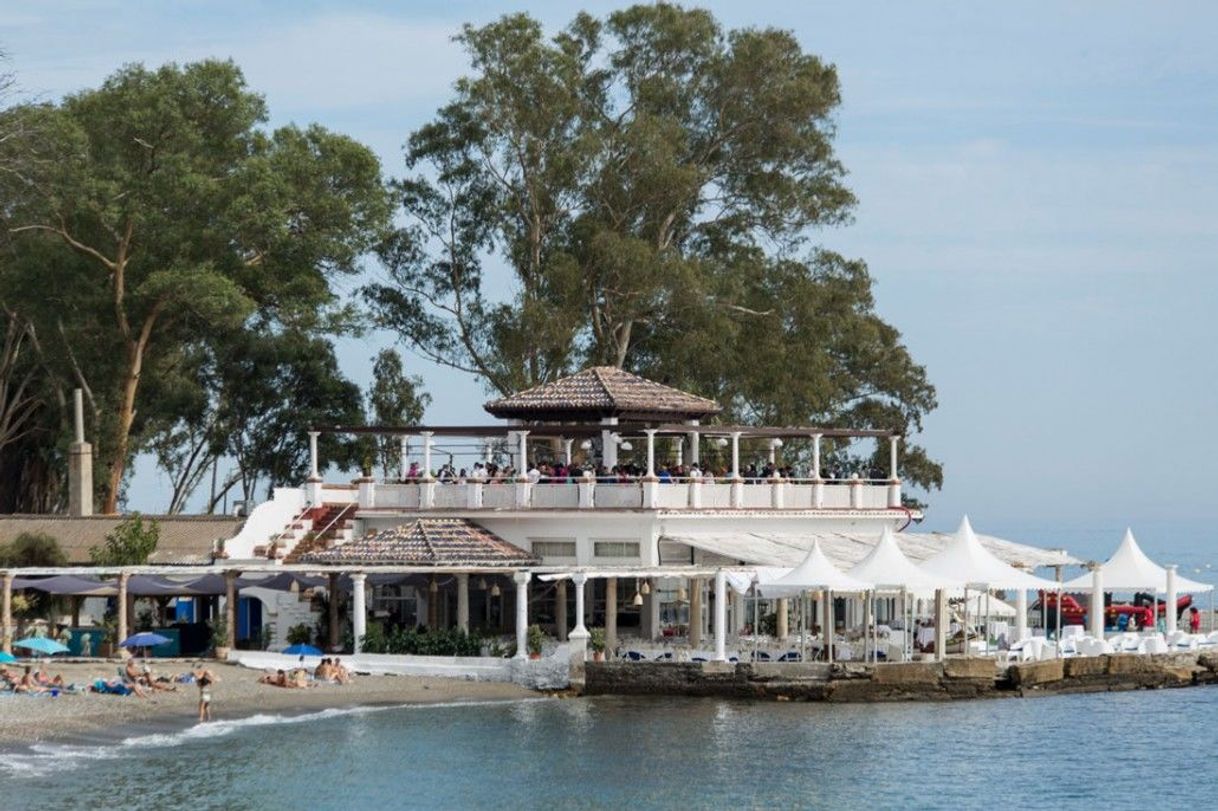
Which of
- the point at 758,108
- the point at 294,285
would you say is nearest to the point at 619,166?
the point at 758,108

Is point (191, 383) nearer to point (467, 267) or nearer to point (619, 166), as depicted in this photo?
point (467, 267)

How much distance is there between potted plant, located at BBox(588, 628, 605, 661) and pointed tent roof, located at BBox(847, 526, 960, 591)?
609cm

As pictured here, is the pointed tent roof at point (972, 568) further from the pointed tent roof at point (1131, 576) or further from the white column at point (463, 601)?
the white column at point (463, 601)

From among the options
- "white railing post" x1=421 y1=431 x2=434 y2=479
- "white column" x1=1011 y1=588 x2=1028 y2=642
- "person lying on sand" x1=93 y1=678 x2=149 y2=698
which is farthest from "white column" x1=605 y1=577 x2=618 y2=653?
"white column" x1=1011 y1=588 x2=1028 y2=642

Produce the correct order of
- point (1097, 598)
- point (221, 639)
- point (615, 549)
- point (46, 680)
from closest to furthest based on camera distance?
1. point (46, 680)
2. point (221, 639)
3. point (615, 549)
4. point (1097, 598)

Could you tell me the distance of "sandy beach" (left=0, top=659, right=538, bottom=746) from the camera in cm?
4978

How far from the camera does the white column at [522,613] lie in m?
55.9

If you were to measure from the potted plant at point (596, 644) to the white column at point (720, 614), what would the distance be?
2729 mm

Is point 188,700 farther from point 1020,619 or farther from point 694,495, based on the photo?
point 1020,619

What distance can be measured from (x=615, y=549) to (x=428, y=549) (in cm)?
491

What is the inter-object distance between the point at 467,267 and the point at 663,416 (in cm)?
1839

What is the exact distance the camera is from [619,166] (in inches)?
3071

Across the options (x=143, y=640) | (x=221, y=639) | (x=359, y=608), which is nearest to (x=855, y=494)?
(x=359, y=608)

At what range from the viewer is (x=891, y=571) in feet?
184
